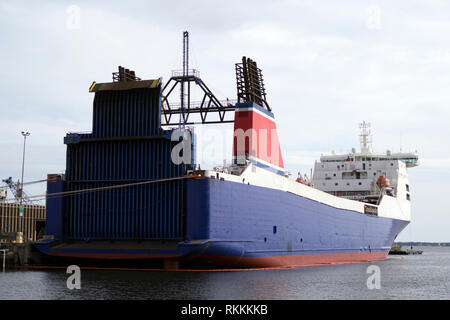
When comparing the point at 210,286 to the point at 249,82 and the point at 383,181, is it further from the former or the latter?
the point at 383,181

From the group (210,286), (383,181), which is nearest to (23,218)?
(383,181)

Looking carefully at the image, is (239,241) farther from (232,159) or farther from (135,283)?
(135,283)

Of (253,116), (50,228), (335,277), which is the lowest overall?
(335,277)

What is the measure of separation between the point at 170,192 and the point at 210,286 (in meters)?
9.08

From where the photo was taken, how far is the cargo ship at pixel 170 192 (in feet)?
110

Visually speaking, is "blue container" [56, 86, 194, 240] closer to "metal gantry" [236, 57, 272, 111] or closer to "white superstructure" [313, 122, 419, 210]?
"metal gantry" [236, 57, 272, 111]

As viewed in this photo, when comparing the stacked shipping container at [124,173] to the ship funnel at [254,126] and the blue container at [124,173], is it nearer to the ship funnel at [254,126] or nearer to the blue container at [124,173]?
the blue container at [124,173]

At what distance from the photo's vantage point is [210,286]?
26969 millimetres

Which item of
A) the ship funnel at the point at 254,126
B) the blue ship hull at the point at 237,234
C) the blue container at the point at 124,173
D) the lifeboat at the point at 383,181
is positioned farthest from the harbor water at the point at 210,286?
the lifeboat at the point at 383,181

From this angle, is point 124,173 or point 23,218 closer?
point 124,173

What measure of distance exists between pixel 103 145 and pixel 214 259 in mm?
10189

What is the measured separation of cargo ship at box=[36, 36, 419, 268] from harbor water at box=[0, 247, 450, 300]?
1.71m

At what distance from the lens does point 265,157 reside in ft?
133

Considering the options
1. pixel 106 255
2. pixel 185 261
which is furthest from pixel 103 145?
pixel 185 261
